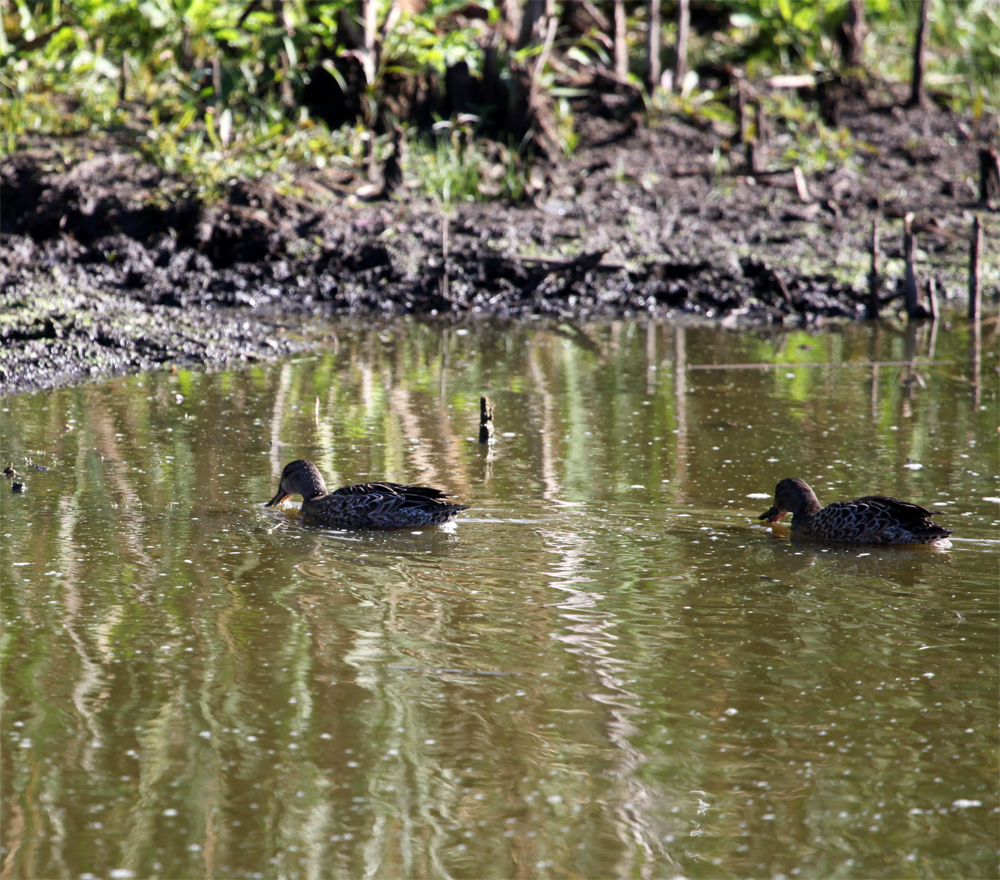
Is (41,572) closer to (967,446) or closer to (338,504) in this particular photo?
(338,504)

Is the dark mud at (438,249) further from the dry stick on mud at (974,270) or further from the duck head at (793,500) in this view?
the duck head at (793,500)

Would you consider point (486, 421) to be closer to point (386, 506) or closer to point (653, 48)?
point (386, 506)

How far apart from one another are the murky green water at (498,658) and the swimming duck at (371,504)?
12 cm

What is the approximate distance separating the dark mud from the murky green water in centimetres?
468

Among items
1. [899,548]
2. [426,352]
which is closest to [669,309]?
[426,352]

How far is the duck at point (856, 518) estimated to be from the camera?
6.11 meters

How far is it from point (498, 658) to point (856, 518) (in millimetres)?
2284

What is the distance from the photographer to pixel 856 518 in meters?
6.28

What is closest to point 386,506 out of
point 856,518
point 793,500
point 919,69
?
point 793,500

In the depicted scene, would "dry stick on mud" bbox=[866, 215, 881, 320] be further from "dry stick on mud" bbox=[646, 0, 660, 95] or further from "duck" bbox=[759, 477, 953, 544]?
"duck" bbox=[759, 477, 953, 544]

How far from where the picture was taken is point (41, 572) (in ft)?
18.6

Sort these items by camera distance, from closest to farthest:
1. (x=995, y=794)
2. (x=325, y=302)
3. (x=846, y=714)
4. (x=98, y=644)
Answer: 1. (x=995, y=794)
2. (x=846, y=714)
3. (x=98, y=644)
4. (x=325, y=302)

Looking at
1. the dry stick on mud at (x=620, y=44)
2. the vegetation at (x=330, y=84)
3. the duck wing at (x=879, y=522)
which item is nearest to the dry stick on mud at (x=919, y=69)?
the vegetation at (x=330, y=84)

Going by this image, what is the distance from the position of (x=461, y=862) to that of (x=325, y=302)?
10463mm
